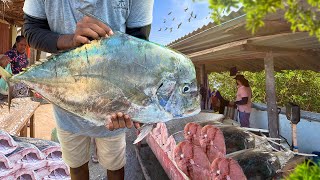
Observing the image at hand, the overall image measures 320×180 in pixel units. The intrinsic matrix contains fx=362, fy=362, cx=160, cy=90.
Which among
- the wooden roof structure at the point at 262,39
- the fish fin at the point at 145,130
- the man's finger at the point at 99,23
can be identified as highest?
the wooden roof structure at the point at 262,39

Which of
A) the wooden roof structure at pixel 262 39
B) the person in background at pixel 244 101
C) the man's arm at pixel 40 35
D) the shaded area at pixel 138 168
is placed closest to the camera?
the man's arm at pixel 40 35

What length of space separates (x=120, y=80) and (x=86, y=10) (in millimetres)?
682

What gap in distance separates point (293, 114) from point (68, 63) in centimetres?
507

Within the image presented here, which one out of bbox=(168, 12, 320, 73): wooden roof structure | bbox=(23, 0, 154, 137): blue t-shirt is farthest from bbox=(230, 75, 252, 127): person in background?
bbox=(23, 0, 154, 137): blue t-shirt

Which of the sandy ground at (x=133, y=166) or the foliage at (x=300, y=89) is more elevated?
the foliage at (x=300, y=89)

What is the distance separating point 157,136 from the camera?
5.75 m

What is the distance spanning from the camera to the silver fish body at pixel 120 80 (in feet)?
6.25

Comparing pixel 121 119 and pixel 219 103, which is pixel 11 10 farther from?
pixel 121 119

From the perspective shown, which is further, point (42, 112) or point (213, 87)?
point (213, 87)

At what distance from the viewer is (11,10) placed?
10859 mm

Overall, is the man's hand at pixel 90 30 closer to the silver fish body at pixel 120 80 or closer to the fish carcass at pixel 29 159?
the silver fish body at pixel 120 80

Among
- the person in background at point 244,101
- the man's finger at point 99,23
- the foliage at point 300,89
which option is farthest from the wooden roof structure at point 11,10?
the foliage at point 300,89

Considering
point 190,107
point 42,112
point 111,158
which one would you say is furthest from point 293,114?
point 42,112

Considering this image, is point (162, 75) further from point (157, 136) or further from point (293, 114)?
point (293, 114)
